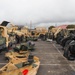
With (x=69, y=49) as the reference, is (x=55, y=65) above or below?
below

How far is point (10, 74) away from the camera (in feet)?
26.7

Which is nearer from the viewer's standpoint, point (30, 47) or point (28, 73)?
point (28, 73)

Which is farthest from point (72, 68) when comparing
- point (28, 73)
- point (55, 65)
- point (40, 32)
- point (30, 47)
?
point (40, 32)

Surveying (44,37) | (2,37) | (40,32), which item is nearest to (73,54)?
(2,37)

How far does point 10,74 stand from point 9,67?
1.01m

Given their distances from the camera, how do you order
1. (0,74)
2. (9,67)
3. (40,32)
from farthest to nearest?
(40,32) → (9,67) → (0,74)

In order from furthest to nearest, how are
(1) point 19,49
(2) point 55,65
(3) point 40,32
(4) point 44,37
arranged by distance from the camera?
(3) point 40,32
(4) point 44,37
(1) point 19,49
(2) point 55,65

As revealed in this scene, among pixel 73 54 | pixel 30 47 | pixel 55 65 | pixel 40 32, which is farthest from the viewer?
pixel 40 32

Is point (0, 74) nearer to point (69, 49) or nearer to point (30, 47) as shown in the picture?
→ point (69, 49)

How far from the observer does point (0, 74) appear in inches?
319

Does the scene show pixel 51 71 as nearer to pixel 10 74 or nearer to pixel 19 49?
pixel 10 74

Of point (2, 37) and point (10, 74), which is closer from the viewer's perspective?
point (10, 74)

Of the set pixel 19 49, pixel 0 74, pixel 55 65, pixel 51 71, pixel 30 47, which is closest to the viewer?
pixel 0 74

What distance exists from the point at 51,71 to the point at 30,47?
8.69 m
